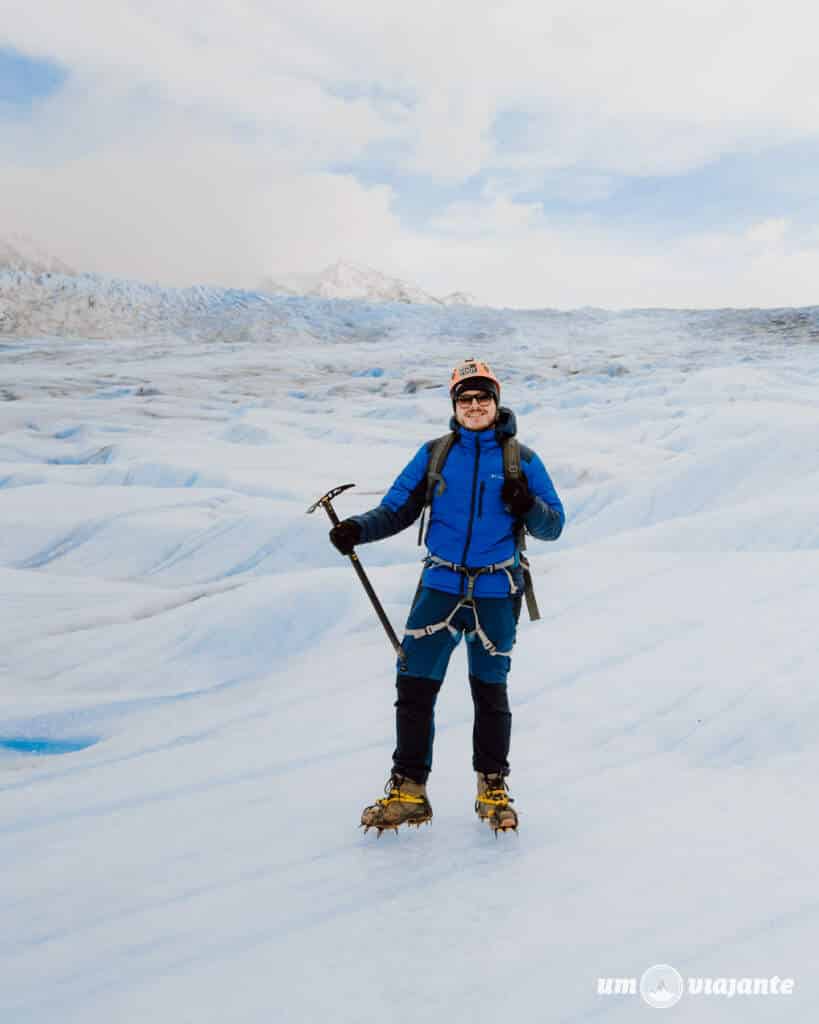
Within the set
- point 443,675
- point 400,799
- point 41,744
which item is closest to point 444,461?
point 443,675

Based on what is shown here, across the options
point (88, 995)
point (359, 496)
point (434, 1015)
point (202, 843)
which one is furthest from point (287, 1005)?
point (359, 496)

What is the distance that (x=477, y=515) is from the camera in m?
2.62

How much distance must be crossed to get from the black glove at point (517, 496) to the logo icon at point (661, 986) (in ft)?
4.48

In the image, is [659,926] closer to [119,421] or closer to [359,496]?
[359,496]

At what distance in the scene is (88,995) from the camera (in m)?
1.93

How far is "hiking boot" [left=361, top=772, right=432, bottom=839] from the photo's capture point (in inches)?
102

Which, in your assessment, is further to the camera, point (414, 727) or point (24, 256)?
point (24, 256)

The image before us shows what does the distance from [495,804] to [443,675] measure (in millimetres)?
482

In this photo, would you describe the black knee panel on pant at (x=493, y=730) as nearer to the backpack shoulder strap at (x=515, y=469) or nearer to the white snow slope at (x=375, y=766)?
the white snow slope at (x=375, y=766)

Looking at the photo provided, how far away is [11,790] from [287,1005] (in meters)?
2.05

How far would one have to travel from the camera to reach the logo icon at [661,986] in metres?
1.83

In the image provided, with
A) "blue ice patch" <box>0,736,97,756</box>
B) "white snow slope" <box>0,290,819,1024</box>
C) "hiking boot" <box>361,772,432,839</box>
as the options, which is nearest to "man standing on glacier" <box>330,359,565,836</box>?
"hiking boot" <box>361,772,432,839</box>

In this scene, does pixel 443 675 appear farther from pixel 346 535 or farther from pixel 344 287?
pixel 344 287

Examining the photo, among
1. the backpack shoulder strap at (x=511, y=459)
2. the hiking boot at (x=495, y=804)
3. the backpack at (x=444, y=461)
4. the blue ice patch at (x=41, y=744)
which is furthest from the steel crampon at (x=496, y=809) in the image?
the blue ice patch at (x=41, y=744)
